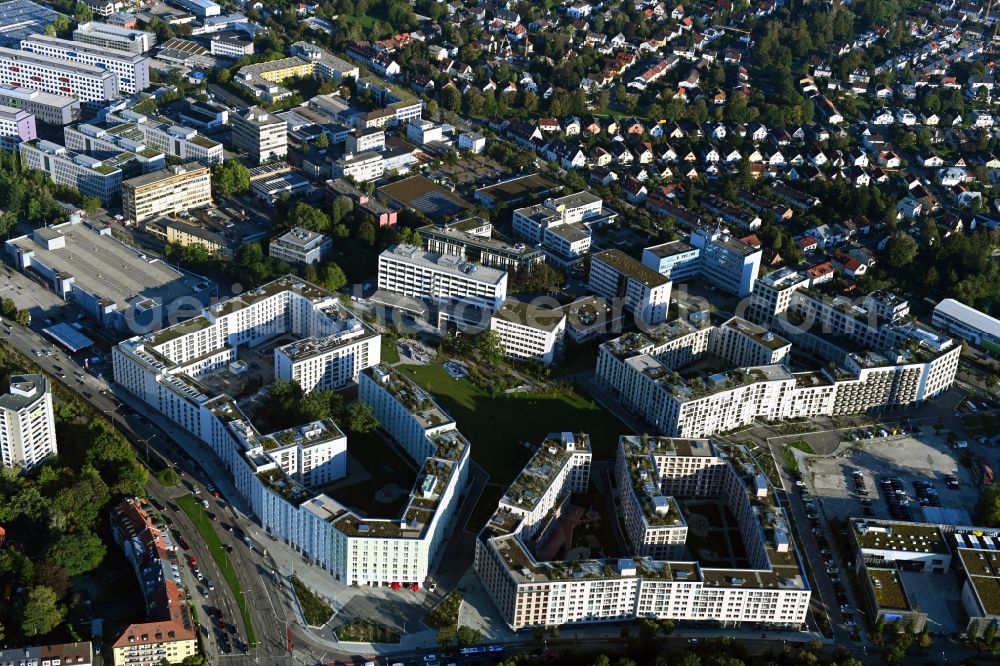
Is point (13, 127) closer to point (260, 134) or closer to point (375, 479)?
point (260, 134)

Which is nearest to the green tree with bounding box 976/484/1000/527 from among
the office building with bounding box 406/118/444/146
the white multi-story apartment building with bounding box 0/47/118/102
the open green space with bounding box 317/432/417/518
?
the open green space with bounding box 317/432/417/518

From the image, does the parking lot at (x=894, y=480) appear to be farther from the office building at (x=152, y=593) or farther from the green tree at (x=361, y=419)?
the office building at (x=152, y=593)

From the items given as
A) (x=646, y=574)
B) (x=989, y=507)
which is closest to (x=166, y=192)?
(x=646, y=574)

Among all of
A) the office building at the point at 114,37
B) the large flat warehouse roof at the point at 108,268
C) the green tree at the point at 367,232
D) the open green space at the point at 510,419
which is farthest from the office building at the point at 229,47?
the open green space at the point at 510,419

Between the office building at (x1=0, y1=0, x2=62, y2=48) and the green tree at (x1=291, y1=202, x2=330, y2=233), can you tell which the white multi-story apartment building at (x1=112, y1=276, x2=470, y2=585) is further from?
the office building at (x1=0, y1=0, x2=62, y2=48)

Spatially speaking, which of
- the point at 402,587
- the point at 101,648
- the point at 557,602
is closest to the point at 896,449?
the point at 557,602
